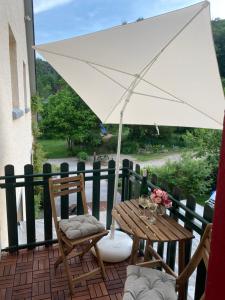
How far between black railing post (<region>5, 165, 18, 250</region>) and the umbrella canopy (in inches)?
48.3

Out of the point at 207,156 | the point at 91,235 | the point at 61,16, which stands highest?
the point at 61,16

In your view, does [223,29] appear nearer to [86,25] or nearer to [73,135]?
[73,135]

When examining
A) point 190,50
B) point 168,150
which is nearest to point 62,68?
point 190,50

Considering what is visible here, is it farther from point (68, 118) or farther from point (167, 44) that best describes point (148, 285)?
point (68, 118)

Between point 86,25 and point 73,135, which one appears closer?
point 73,135

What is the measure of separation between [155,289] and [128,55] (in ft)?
6.09

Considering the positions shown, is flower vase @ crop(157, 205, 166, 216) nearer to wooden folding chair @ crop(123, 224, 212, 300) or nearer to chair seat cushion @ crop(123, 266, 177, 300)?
wooden folding chair @ crop(123, 224, 212, 300)

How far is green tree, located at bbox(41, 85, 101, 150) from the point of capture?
22312 millimetres

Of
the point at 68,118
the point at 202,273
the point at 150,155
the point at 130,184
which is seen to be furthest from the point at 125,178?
the point at 150,155

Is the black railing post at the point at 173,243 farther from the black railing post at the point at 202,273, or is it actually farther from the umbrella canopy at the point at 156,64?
the umbrella canopy at the point at 156,64

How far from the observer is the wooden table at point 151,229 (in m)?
2.12

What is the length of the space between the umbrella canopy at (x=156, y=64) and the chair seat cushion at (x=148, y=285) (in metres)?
1.54

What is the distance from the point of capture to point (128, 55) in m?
2.24

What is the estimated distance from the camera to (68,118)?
2238 centimetres
